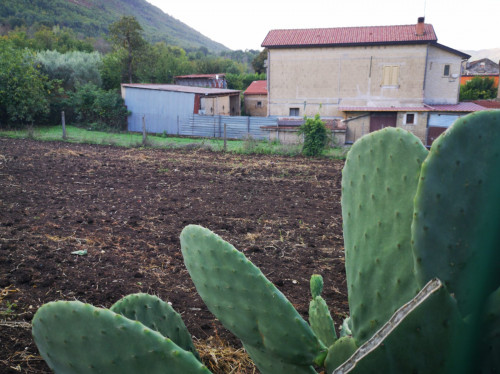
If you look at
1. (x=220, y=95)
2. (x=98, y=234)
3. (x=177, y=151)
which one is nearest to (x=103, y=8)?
(x=220, y=95)

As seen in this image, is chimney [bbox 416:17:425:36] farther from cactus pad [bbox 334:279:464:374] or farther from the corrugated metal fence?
cactus pad [bbox 334:279:464:374]

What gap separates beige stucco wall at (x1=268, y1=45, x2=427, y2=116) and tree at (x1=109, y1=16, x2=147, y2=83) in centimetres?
1279

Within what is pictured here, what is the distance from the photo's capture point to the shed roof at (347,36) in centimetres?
2302

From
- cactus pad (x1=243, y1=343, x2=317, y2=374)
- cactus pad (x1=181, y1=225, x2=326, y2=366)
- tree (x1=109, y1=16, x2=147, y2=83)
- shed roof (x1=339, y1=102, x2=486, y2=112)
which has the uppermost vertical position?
tree (x1=109, y1=16, x2=147, y2=83)

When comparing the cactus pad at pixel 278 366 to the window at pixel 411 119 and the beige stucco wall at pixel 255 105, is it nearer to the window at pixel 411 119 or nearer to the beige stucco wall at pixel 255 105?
the window at pixel 411 119

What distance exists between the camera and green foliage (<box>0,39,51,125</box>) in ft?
64.8

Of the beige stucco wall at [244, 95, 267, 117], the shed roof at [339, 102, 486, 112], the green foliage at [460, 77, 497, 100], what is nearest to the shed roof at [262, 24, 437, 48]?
the shed roof at [339, 102, 486, 112]

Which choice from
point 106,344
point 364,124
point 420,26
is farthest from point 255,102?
point 106,344

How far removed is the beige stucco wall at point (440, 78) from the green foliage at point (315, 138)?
12.5m

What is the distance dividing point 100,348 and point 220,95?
2536 centimetres

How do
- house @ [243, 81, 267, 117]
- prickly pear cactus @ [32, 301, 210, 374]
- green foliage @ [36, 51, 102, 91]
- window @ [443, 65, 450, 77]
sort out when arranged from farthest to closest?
house @ [243, 81, 267, 117]
green foliage @ [36, 51, 102, 91]
window @ [443, 65, 450, 77]
prickly pear cactus @ [32, 301, 210, 374]

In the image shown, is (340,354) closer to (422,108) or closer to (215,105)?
(422,108)

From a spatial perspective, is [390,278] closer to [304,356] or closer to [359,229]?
[359,229]

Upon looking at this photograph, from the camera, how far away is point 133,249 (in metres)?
4.91
